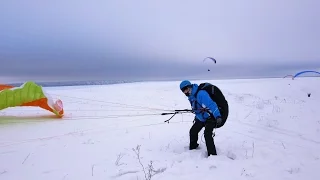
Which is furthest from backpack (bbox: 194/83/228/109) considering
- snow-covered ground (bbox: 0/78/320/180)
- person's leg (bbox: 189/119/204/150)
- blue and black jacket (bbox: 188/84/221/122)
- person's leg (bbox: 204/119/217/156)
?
snow-covered ground (bbox: 0/78/320/180)

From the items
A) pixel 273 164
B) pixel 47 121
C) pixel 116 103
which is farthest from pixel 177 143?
pixel 116 103

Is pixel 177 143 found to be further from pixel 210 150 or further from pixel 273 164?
pixel 273 164

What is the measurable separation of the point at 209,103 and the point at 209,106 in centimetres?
7

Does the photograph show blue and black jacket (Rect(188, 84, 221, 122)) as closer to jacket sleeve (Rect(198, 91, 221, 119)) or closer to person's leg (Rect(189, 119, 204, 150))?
jacket sleeve (Rect(198, 91, 221, 119))

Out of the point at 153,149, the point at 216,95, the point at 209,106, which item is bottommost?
the point at 153,149

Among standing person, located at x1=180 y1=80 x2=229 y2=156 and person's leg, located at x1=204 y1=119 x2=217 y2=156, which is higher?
standing person, located at x1=180 y1=80 x2=229 y2=156

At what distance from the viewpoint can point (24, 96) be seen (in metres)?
11.0

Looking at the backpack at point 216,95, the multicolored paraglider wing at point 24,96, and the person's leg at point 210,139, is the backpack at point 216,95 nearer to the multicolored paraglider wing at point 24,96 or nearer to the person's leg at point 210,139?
the person's leg at point 210,139

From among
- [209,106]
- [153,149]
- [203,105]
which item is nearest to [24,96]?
[153,149]

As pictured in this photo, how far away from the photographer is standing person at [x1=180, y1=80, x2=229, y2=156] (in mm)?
6292

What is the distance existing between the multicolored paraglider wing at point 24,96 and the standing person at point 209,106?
7.48m

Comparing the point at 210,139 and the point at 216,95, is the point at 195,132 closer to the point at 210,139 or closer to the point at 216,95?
the point at 210,139

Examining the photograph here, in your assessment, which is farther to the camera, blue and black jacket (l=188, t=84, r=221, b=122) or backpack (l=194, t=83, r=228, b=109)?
backpack (l=194, t=83, r=228, b=109)

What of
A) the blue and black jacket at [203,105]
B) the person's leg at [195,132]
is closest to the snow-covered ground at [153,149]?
the person's leg at [195,132]
